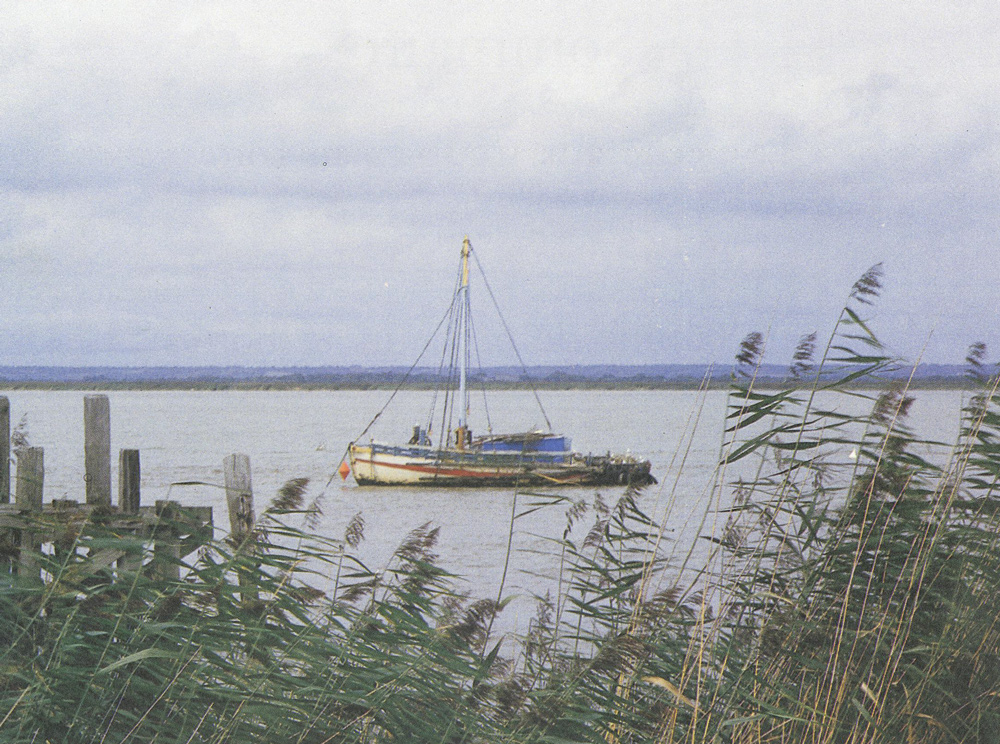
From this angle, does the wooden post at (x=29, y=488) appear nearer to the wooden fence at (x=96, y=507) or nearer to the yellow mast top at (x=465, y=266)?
the wooden fence at (x=96, y=507)

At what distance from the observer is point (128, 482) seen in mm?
6664

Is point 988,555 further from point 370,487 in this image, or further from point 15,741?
point 370,487

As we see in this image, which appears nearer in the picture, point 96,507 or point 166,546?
point 166,546

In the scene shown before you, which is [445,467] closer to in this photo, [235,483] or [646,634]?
[235,483]

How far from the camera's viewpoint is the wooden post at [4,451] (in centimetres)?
665

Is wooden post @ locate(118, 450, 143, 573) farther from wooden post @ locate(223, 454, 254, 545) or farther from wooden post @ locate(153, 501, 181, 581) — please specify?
wooden post @ locate(223, 454, 254, 545)

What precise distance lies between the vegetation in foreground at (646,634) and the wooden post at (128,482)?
83.7 inches

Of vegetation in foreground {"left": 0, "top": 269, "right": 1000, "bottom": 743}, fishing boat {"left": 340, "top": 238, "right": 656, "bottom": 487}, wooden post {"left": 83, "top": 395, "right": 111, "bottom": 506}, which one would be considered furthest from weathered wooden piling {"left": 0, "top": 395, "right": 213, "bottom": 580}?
fishing boat {"left": 340, "top": 238, "right": 656, "bottom": 487}

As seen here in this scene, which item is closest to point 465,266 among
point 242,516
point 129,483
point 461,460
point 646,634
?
point 461,460

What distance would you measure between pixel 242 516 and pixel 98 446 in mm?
2818

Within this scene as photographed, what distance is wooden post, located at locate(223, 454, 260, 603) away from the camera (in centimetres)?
389

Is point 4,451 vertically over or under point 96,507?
over

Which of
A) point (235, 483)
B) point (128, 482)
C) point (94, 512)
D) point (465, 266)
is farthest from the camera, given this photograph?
point (465, 266)

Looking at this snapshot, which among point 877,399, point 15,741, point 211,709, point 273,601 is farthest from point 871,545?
point 15,741
